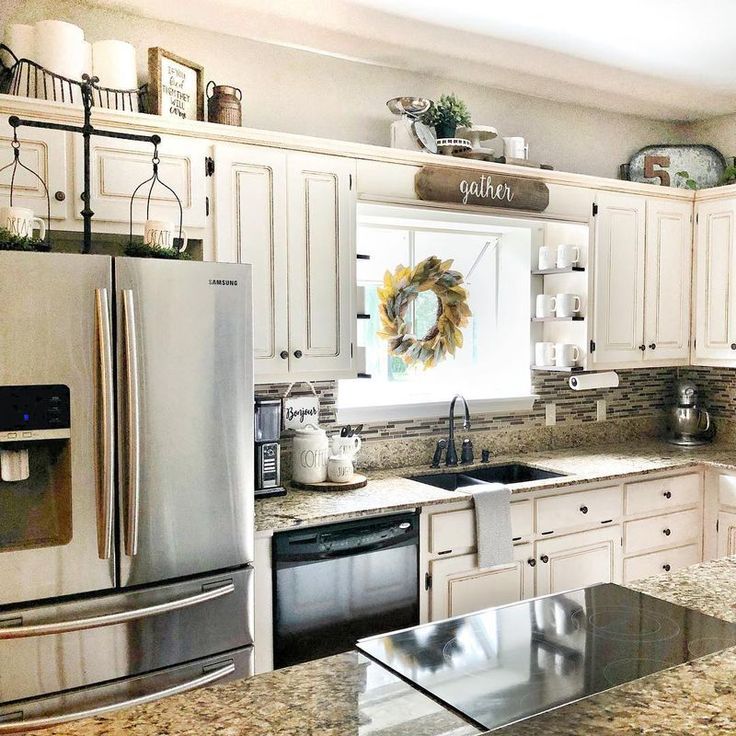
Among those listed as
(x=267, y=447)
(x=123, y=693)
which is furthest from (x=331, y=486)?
(x=123, y=693)

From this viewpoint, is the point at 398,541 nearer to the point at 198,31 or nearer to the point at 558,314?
the point at 558,314

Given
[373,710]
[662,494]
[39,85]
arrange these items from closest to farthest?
[373,710] < [39,85] < [662,494]

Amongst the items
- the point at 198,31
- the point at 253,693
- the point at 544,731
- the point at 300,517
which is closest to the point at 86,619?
the point at 300,517

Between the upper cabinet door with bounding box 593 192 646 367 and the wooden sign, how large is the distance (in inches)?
18.7

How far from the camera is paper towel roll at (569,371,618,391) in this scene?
12.6 ft

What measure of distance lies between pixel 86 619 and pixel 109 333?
79 cm

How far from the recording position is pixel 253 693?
1.23 metres

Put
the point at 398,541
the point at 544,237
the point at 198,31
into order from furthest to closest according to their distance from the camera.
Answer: the point at 544,237
the point at 198,31
the point at 398,541

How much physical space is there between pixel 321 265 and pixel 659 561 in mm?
2204

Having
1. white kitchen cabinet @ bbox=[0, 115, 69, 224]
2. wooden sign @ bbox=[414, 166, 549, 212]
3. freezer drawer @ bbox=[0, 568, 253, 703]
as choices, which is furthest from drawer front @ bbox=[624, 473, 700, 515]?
white kitchen cabinet @ bbox=[0, 115, 69, 224]

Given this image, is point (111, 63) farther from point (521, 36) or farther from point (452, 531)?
point (452, 531)

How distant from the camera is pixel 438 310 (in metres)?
3.77

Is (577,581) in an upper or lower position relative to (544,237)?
lower

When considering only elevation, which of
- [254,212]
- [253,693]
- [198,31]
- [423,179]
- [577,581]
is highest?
[198,31]
